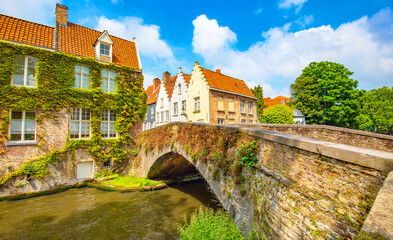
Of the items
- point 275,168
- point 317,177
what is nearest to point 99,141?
point 275,168

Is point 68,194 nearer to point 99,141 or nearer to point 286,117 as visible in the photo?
point 99,141

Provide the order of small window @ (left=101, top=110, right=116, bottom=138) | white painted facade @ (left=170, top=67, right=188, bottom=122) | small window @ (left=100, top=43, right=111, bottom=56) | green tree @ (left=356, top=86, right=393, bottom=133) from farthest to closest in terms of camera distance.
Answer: green tree @ (left=356, top=86, right=393, bottom=133)
white painted facade @ (left=170, top=67, right=188, bottom=122)
small window @ (left=100, top=43, right=111, bottom=56)
small window @ (left=101, top=110, right=116, bottom=138)

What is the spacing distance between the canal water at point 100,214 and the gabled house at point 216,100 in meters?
10.6

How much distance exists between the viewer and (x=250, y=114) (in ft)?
80.5

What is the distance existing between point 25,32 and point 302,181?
59.0ft

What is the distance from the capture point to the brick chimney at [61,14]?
13938 mm

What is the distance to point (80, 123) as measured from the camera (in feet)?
43.0

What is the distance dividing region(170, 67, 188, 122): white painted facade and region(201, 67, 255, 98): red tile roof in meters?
3.65

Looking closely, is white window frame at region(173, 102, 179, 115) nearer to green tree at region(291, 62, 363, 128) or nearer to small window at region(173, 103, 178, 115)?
small window at region(173, 103, 178, 115)

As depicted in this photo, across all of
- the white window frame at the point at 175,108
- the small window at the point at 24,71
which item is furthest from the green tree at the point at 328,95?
the small window at the point at 24,71

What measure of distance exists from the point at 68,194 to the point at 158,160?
19.8ft

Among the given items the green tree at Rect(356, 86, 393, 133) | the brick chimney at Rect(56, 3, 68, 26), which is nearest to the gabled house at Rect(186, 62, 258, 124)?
the brick chimney at Rect(56, 3, 68, 26)

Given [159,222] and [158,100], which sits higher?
[158,100]

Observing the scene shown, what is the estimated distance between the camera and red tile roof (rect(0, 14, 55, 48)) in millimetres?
11422
